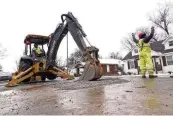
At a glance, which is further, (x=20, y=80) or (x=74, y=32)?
(x=20, y=80)

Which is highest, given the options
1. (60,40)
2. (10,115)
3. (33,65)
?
(60,40)

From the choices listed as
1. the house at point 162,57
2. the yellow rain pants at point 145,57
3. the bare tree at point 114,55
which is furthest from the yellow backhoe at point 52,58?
the bare tree at point 114,55

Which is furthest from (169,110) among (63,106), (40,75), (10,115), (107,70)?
(107,70)

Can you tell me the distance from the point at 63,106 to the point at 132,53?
43125 millimetres

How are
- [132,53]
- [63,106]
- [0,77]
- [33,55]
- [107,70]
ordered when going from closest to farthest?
[63,106]
[33,55]
[0,77]
[132,53]
[107,70]

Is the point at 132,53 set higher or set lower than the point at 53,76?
higher

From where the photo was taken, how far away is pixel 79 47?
37.3 ft

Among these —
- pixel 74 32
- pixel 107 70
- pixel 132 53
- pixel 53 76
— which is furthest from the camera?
pixel 107 70

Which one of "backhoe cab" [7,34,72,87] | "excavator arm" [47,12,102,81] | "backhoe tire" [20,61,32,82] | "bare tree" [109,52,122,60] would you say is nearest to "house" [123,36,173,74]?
"backhoe cab" [7,34,72,87]

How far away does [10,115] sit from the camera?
13.2 ft

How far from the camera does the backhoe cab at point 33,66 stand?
1359 cm

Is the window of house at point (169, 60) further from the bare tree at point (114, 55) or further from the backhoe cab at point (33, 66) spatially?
the bare tree at point (114, 55)

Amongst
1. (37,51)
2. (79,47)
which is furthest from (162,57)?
(79,47)

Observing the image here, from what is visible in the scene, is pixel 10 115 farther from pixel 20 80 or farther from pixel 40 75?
pixel 40 75
